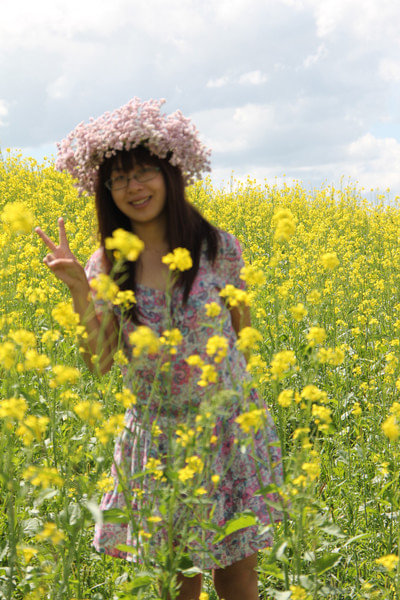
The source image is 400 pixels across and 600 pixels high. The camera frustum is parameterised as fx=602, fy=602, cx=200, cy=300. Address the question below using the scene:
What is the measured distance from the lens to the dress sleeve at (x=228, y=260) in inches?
79.8

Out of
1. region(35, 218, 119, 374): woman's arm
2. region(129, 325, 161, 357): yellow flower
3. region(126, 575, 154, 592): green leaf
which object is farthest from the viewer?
region(35, 218, 119, 374): woman's arm

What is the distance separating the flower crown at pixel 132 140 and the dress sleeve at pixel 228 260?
0.25m

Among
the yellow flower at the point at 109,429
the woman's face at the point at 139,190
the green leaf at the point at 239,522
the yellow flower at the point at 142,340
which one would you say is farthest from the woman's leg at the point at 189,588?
the woman's face at the point at 139,190

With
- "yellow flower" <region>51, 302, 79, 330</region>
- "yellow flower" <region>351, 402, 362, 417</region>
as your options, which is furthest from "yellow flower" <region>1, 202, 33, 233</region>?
"yellow flower" <region>351, 402, 362, 417</region>

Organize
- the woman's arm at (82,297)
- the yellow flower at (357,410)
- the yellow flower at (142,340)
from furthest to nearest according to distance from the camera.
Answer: the yellow flower at (357,410) → the woman's arm at (82,297) → the yellow flower at (142,340)

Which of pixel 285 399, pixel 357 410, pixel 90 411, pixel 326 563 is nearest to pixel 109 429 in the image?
pixel 90 411

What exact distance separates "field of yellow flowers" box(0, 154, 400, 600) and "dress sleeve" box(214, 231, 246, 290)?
0.13m

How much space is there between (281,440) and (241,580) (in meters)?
0.54

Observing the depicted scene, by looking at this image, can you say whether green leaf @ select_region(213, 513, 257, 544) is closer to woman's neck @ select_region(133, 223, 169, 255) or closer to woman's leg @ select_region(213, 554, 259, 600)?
woman's leg @ select_region(213, 554, 259, 600)

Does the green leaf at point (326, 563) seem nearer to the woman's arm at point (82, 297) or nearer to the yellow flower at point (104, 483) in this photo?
the yellow flower at point (104, 483)

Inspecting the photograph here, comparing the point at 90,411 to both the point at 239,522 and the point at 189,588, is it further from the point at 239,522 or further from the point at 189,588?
the point at 189,588

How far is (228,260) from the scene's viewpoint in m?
2.04

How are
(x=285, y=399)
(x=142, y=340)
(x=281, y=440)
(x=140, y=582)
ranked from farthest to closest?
(x=281, y=440), (x=285, y=399), (x=140, y=582), (x=142, y=340)

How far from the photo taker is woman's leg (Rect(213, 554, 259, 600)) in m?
1.96
